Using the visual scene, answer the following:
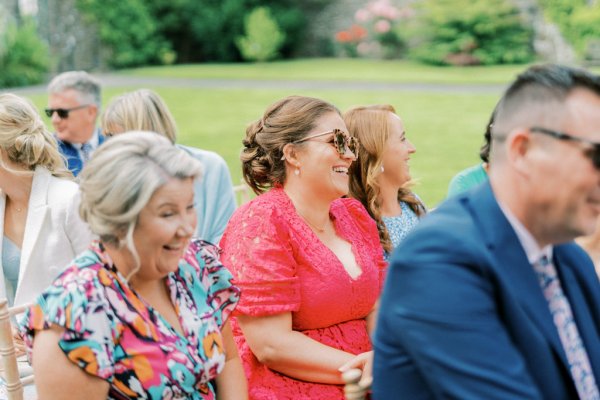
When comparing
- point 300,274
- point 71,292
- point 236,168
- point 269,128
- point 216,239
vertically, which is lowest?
point 236,168

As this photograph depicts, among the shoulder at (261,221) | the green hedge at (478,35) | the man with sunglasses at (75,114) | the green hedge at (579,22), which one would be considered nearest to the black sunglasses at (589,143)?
the shoulder at (261,221)

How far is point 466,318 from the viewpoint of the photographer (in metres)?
1.43

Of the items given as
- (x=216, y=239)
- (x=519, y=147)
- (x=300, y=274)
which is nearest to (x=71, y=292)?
(x=300, y=274)

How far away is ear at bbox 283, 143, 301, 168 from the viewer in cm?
289

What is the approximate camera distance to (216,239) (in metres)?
4.51

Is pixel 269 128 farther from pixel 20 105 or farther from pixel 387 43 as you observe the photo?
pixel 387 43

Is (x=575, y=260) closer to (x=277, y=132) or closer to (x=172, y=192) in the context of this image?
(x=172, y=192)

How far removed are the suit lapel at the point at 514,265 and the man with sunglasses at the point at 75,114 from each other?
13.0 feet

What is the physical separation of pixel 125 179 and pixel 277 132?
1.08m

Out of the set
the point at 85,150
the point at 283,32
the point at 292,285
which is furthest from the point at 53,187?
the point at 283,32

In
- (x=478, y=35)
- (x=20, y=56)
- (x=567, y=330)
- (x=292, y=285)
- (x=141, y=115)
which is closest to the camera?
(x=567, y=330)

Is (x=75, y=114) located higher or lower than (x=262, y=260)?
higher

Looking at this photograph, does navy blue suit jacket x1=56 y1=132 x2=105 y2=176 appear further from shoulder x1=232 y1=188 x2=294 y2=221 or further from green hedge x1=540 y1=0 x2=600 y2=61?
green hedge x1=540 y1=0 x2=600 y2=61

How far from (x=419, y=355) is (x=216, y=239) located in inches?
124
